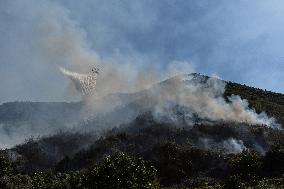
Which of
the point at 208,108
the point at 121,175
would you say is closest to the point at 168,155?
the point at 208,108

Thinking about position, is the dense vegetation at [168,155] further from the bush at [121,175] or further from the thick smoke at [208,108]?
the bush at [121,175]

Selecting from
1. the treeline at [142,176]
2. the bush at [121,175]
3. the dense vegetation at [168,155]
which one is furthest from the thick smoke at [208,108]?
the bush at [121,175]

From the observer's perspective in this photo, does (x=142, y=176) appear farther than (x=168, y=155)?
No

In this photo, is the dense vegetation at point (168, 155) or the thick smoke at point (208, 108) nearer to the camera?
the dense vegetation at point (168, 155)

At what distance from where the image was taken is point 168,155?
127438 mm

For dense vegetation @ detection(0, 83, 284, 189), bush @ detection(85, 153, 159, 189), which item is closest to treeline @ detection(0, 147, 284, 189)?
bush @ detection(85, 153, 159, 189)

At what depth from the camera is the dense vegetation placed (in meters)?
106

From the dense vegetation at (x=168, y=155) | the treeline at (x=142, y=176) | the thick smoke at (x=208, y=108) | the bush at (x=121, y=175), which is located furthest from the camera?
the thick smoke at (x=208, y=108)

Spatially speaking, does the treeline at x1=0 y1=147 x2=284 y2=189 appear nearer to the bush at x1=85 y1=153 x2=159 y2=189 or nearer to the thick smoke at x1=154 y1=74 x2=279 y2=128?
the bush at x1=85 y1=153 x2=159 y2=189

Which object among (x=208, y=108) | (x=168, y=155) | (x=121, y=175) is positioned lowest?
(x=121, y=175)

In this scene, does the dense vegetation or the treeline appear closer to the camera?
the treeline

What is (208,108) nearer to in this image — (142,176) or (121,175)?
(142,176)

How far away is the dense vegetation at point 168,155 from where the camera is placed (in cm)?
10581

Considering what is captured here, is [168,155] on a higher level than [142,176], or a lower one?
higher
